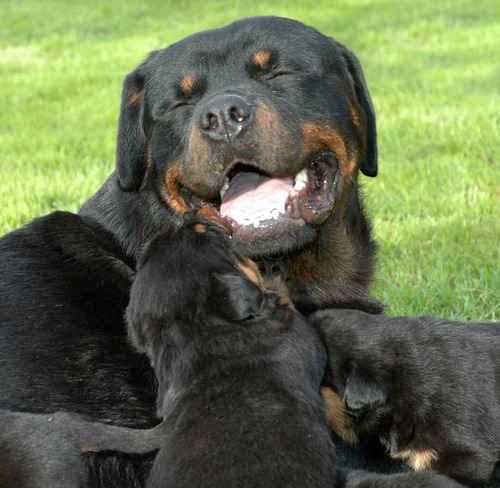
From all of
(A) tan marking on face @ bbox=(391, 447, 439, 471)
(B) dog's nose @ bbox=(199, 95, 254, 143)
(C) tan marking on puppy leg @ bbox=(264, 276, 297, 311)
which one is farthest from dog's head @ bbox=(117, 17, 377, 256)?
(A) tan marking on face @ bbox=(391, 447, 439, 471)

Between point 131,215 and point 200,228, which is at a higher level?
point 200,228

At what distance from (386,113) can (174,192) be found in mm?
6335

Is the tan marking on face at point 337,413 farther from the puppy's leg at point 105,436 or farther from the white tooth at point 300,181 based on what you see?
the white tooth at point 300,181

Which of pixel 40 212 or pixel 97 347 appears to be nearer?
pixel 97 347

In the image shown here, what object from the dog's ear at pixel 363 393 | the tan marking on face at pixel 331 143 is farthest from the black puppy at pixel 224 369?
the tan marking on face at pixel 331 143

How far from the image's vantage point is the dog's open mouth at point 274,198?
159 inches

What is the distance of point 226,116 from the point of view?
156 inches

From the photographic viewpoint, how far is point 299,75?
4281 mm

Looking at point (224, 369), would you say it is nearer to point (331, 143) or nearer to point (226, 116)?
point (226, 116)

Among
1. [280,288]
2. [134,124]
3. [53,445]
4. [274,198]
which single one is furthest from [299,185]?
[53,445]

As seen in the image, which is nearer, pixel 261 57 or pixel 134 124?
pixel 261 57

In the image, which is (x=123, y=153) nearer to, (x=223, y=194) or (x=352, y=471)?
(x=223, y=194)

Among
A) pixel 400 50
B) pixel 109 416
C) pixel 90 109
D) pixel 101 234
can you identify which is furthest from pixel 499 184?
pixel 400 50

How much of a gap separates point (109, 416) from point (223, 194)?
1.18 m
